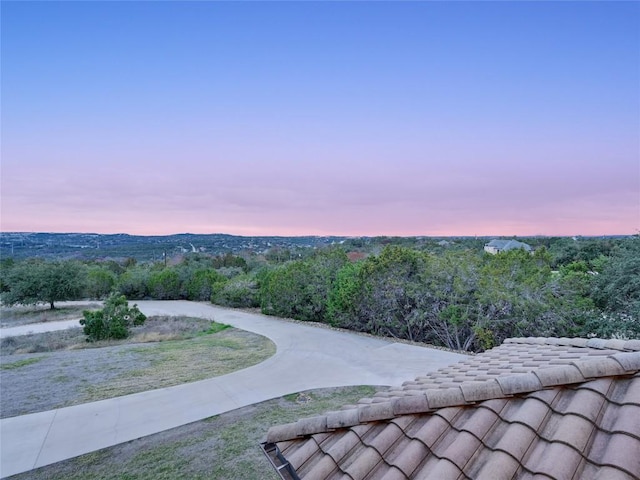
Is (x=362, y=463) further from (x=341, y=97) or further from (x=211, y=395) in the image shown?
(x=341, y=97)

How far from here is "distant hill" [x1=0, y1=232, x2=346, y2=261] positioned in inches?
1270

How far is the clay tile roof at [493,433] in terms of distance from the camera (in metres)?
1.41

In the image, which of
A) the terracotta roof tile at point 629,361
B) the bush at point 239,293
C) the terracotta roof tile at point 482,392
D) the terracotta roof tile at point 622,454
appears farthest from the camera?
the bush at point 239,293

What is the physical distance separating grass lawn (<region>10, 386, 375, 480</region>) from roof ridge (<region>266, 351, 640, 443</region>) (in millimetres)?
2513

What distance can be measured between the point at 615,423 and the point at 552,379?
0.34m

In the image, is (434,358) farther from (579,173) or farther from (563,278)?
(579,173)

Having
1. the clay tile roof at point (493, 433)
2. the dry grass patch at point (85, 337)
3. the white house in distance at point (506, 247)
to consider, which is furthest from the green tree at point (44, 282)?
the clay tile roof at point (493, 433)

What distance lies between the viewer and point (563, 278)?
32.8ft

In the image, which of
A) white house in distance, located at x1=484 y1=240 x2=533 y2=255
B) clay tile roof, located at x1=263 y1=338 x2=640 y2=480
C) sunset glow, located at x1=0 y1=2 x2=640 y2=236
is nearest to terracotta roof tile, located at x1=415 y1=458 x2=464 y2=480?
clay tile roof, located at x1=263 y1=338 x2=640 y2=480

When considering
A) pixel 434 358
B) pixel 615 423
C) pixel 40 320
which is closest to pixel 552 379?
pixel 615 423

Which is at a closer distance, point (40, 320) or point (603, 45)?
point (603, 45)

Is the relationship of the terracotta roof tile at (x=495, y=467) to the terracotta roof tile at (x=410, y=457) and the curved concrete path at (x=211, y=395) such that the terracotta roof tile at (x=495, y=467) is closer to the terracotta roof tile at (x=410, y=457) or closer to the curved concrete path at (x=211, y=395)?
the terracotta roof tile at (x=410, y=457)

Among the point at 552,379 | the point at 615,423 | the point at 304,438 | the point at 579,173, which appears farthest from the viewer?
the point at 579,173

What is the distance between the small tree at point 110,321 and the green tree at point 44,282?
954 cm
